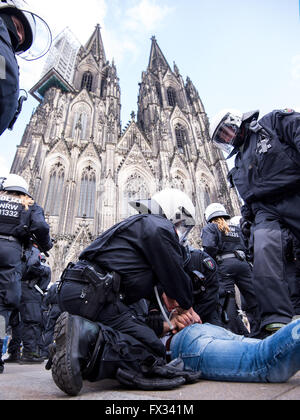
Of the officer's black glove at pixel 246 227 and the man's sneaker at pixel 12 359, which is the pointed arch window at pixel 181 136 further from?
the officer's black glove at pixel 246 227

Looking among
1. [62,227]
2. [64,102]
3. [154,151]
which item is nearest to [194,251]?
[62,227]

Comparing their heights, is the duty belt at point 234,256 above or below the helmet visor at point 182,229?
above

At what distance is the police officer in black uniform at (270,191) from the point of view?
2.15m

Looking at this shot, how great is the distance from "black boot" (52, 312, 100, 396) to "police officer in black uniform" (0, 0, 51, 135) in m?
1.28

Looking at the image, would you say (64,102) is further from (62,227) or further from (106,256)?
(106,256)

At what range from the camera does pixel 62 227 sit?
1595 cm

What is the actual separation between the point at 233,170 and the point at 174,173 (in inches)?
703

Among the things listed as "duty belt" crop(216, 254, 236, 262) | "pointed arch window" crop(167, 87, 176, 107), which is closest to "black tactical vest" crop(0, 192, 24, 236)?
"duty belt" crop(216, 254, 236, 262)

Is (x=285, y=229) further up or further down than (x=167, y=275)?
further up

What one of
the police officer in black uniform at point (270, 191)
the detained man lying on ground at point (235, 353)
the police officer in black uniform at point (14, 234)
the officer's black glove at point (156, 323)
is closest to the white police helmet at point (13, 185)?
the police officer in black uniform at point (14, 234)

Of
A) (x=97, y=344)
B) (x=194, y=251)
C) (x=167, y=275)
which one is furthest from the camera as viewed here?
(x=194, y=251)

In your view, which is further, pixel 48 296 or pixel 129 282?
pixel 48 296

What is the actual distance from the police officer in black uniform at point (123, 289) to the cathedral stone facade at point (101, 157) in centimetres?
1321

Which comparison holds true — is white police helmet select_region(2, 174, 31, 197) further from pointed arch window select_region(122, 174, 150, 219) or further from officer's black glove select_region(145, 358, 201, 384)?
pointed arch window select_region(122, 174, 150, 219)
